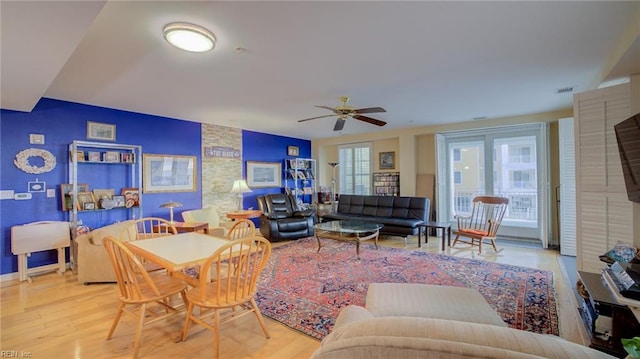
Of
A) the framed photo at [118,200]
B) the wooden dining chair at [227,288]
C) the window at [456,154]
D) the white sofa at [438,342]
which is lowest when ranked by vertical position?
the wooden dining chair at [227,288]

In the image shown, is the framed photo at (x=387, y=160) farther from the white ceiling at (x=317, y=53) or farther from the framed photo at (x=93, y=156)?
the framed photo at (x=93, y=156)

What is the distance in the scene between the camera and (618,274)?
6.21 ft

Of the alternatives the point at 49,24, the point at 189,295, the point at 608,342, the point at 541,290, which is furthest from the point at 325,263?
the point at 49,24

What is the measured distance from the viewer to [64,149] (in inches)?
156

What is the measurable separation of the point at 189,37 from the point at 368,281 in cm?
301

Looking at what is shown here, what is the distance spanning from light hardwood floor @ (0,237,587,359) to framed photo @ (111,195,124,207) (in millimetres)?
1310

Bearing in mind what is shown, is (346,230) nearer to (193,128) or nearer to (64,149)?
(193,128)

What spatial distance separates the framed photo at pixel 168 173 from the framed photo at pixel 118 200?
1.54 feet

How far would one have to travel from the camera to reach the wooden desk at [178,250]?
1888mm

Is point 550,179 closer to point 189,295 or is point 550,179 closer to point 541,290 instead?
point 541,290

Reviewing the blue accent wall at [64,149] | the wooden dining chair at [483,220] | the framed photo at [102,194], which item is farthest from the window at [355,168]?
the framed photo at [102,194]

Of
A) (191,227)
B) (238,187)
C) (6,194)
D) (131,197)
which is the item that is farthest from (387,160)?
(6,194)

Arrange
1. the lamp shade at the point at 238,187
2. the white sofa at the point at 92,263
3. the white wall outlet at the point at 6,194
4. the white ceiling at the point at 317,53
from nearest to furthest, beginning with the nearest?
the white ceiling at the point at 317,53
the white sofa at the point at 92,263
the white wall outlet at the point at 6,194
the lamp shade at the point at 238,187

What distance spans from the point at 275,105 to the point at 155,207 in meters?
2.75
